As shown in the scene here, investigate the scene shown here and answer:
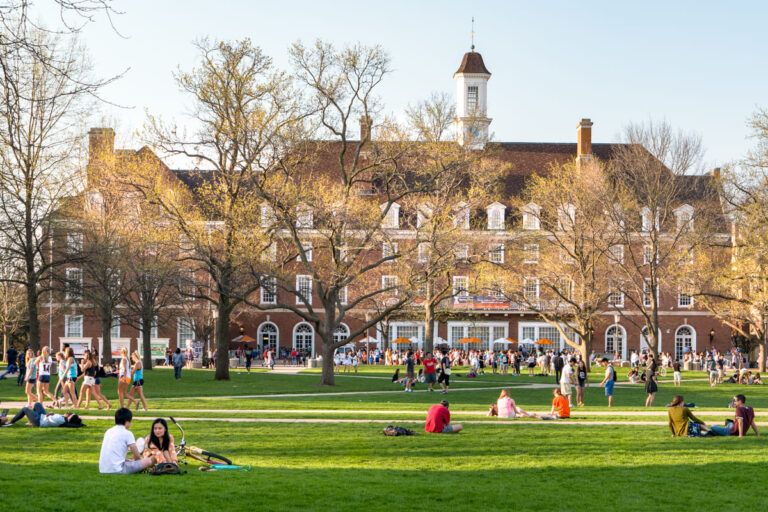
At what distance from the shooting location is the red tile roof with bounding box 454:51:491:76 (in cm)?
8194

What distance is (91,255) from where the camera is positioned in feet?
133

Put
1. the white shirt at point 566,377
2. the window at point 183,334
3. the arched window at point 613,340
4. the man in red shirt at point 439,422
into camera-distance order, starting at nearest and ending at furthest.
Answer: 1. the man in red shirt at point 439,422
2. the white shirt at point 566,377
3. the window at point 183,334
4. the arched window at point 613,340

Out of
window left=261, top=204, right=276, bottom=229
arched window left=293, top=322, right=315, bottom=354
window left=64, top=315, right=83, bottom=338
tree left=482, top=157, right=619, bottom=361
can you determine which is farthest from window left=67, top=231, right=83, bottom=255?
arched window left=293, top=322, right=315, bottom=354

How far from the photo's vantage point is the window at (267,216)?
40469 mm

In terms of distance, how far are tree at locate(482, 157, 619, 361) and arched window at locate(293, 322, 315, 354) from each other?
23.2 metres

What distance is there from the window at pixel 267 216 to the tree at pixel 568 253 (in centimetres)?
1304

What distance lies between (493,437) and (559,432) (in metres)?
1.84

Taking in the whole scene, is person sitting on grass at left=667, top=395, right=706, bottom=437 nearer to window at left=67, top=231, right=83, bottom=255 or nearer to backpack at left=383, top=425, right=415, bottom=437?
backpack at left=383, top=425, right=415, bottom=437

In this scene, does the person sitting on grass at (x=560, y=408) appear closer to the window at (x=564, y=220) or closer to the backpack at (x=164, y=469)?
the backpack at (x=164, y=469)

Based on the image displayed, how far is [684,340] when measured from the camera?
73.7 metres

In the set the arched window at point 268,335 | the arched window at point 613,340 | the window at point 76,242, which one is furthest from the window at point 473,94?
the window at point 76,242

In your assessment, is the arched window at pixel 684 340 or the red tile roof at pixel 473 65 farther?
the red tile roof at pixel 473 65

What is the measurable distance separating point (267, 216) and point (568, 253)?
760 inches

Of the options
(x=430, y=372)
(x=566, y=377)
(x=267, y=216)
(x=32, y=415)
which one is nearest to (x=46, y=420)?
(x=32, y=415)
